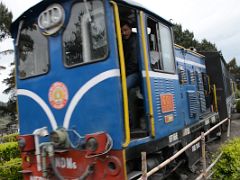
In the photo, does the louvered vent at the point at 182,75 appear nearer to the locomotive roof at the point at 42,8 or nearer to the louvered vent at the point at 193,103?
the louvered vent at the point at 193,103

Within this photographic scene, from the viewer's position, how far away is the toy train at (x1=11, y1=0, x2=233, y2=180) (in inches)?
180

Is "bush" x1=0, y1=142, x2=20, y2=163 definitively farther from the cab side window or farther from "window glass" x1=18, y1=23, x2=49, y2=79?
the cab side window

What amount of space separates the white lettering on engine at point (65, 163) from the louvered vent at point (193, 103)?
3.56 m

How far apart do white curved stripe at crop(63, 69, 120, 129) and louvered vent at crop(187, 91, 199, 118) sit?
139 inches

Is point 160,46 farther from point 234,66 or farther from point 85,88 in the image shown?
point 234,66

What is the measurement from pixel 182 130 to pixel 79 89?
9.15ft

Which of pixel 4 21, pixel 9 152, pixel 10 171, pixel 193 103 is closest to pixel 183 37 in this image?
pixel 4 21

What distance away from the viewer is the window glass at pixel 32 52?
5438 millimetres

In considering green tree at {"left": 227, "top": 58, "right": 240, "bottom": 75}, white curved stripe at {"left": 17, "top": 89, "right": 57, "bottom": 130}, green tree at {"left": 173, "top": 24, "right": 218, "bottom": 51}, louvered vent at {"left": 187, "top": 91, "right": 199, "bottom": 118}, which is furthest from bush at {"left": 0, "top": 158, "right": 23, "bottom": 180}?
green tree at {"left": 227, "top": 58, "right": 240, "bottom": 75}

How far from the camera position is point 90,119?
475 centimetres

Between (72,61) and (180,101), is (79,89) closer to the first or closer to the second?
(72,61)

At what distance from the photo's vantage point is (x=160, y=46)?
19.7 ft

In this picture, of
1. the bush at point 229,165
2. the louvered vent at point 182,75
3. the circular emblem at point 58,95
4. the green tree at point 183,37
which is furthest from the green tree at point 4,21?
the bush at point 229,165

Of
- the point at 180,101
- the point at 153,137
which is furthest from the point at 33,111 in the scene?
the point at 180,101
